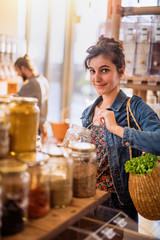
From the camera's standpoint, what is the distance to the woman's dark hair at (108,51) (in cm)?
181

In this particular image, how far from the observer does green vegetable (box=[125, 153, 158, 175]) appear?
61.5 inches

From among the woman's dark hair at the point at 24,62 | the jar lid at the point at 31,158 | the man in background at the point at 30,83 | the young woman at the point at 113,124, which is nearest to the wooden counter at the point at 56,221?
the jar lid at the point at 31,158

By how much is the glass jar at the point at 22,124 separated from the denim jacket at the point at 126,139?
22.8 inches

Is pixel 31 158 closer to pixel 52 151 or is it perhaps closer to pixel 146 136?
pixel 52 151

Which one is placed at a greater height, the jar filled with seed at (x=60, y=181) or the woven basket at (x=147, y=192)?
the jar filled with seed at (x=60, y=181)

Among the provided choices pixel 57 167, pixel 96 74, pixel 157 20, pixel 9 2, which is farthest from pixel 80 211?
pixel 9 2

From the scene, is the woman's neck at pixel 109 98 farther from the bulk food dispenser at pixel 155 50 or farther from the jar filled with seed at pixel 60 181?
the bulk food dispenser at pixel 155 50

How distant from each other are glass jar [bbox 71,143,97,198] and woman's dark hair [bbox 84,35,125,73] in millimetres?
763

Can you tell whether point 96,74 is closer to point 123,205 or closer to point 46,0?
point 123,205

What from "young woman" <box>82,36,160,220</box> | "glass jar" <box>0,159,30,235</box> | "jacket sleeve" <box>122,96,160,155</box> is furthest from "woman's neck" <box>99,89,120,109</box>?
"glass jar" <box>0,159,30,235</box>

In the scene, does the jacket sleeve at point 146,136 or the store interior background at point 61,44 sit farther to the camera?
the store interior background at point 61,44

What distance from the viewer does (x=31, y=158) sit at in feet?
3.44

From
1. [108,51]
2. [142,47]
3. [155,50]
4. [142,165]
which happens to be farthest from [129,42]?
[142,165]

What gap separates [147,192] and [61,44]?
21.6 feet
